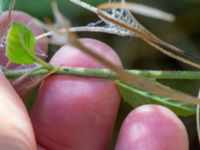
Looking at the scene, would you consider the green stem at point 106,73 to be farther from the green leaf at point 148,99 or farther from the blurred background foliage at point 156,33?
the blurred background foliage at point 156,33

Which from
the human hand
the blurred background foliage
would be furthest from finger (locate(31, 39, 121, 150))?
the blurred background foliage

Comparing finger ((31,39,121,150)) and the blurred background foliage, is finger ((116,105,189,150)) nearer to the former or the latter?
finger ((31,39,121,150))

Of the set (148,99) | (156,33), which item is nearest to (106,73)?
(148,99)

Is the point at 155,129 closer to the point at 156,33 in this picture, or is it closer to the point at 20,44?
the point at 20,44

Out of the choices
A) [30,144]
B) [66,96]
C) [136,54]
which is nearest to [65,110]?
[66,96]

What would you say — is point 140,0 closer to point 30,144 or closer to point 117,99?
point 117,99
